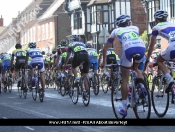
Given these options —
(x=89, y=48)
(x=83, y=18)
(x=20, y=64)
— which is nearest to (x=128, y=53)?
(x=20, y=64)

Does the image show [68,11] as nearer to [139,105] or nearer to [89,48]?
[89,48]

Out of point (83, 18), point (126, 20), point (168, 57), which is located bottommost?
point (168, 57)

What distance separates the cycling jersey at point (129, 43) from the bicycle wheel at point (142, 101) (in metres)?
0.44

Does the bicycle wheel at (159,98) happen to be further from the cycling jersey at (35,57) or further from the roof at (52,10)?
the roof at (52,10)

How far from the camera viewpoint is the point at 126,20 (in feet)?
32.4

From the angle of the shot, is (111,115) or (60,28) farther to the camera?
(60,28)

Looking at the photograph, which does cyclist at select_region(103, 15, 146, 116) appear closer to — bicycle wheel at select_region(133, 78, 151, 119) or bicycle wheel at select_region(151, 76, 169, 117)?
bicycle wheel at select_region(133, 78, 151, 119)

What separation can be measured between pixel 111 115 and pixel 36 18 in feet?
267

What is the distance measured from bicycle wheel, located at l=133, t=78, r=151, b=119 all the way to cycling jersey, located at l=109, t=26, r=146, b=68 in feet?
1.44

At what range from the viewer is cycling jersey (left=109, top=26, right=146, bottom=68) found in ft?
31.7

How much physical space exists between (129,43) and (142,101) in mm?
1033

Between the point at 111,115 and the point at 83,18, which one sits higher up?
the point at 83,18

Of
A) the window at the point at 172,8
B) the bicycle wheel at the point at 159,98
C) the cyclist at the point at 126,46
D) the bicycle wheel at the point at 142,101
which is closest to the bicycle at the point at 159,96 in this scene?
the bicycle wheel at the point at 159,98

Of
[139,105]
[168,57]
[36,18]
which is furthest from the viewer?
[36,18]
